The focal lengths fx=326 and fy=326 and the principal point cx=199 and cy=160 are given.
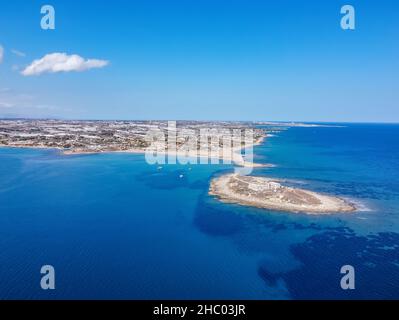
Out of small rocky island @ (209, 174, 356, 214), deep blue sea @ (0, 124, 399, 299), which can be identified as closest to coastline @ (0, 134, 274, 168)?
deep blue sea @ (0, 124, 399, 299)

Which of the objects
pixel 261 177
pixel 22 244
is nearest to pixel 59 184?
pixel 22 244

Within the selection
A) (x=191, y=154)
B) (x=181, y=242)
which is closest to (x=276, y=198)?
(x=181, y=242)

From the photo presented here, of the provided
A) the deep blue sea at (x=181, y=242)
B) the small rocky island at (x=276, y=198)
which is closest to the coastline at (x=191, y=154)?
the deep blue sea at (x=181, y=242)

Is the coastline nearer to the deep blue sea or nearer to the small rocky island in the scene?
the deep blue sea

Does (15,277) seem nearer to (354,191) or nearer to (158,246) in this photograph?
(158,246)

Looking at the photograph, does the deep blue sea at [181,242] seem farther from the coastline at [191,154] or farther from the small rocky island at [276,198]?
the coastline at [191,154]

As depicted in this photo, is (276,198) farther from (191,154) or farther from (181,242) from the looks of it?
(191,154)
